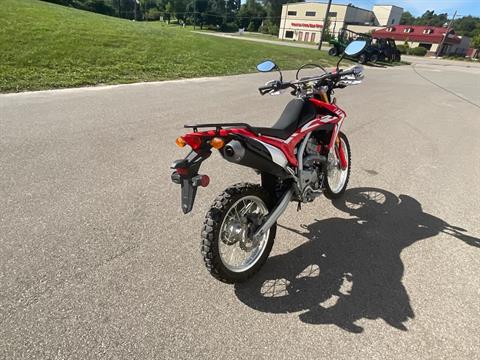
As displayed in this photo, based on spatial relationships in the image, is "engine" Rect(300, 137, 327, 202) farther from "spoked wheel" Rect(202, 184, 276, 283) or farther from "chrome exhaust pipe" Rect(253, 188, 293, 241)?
"spoked wheel" Rect(202, 184, 276, 283)

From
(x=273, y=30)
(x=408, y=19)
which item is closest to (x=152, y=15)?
(x=273, y=30)

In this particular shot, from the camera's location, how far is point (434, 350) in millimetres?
2107

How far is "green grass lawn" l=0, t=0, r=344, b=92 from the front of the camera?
8.73 metres

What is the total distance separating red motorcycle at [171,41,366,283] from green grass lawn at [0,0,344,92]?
729cm

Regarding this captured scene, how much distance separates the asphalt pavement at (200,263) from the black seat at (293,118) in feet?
3.45

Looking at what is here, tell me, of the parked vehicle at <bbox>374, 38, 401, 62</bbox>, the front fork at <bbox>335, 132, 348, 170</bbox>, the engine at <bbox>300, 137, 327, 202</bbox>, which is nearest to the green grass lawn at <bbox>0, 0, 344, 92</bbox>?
the front fork at <bbox>335, 132, 348, 170</bbox>

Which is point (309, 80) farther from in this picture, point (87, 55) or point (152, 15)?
point (152, 15)

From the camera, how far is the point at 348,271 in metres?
2.78

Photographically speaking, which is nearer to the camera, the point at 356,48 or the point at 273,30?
the point at 356,48

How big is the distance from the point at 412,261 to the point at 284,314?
4.71 ft

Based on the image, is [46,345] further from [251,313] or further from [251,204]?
[251,204]

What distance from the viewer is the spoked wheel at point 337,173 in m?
3.67

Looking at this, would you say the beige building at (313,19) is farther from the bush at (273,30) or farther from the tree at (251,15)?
the tree at (251,15)

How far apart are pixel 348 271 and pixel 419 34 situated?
76.8 meters
